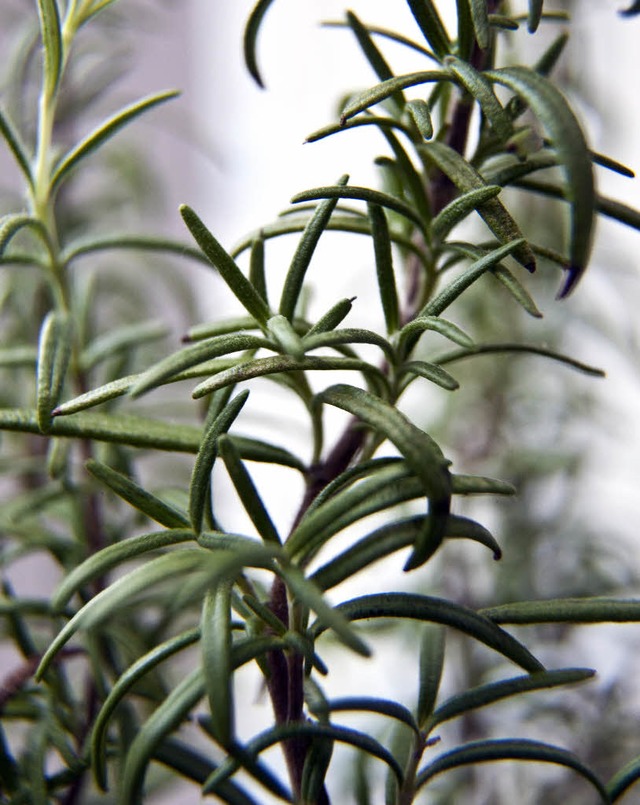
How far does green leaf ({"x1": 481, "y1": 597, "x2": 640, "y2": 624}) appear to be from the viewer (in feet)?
1.10

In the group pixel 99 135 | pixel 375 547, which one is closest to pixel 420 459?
pixel 375 547

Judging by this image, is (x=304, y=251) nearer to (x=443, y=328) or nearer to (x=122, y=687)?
(x=443, y=328)

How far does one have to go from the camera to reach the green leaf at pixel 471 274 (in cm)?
30

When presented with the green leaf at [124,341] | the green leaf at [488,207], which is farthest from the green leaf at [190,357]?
the green leaf at [124,341]

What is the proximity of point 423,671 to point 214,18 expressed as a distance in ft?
5.01

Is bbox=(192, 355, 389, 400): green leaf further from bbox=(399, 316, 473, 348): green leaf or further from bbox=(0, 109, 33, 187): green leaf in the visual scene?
bbox=(0, 109, 33, 187): green leaf

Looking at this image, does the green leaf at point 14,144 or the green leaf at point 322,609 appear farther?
the green leaf at point 14,144

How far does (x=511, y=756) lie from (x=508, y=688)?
3 centimetres

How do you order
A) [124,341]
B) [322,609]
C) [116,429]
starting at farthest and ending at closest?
1. [124,341]
2. [116,429]
3. [322,609]

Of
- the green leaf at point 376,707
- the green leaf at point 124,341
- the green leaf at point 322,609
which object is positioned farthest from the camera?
the green leaf at point 124,341

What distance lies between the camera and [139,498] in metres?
0.34

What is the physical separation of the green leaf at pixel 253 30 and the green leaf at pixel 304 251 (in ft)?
0.37

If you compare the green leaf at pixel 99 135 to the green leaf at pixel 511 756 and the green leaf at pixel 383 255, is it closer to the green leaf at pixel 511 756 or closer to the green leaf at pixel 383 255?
the green leaf at pixel 383 255

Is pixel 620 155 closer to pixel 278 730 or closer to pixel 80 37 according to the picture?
pixel 80 37
